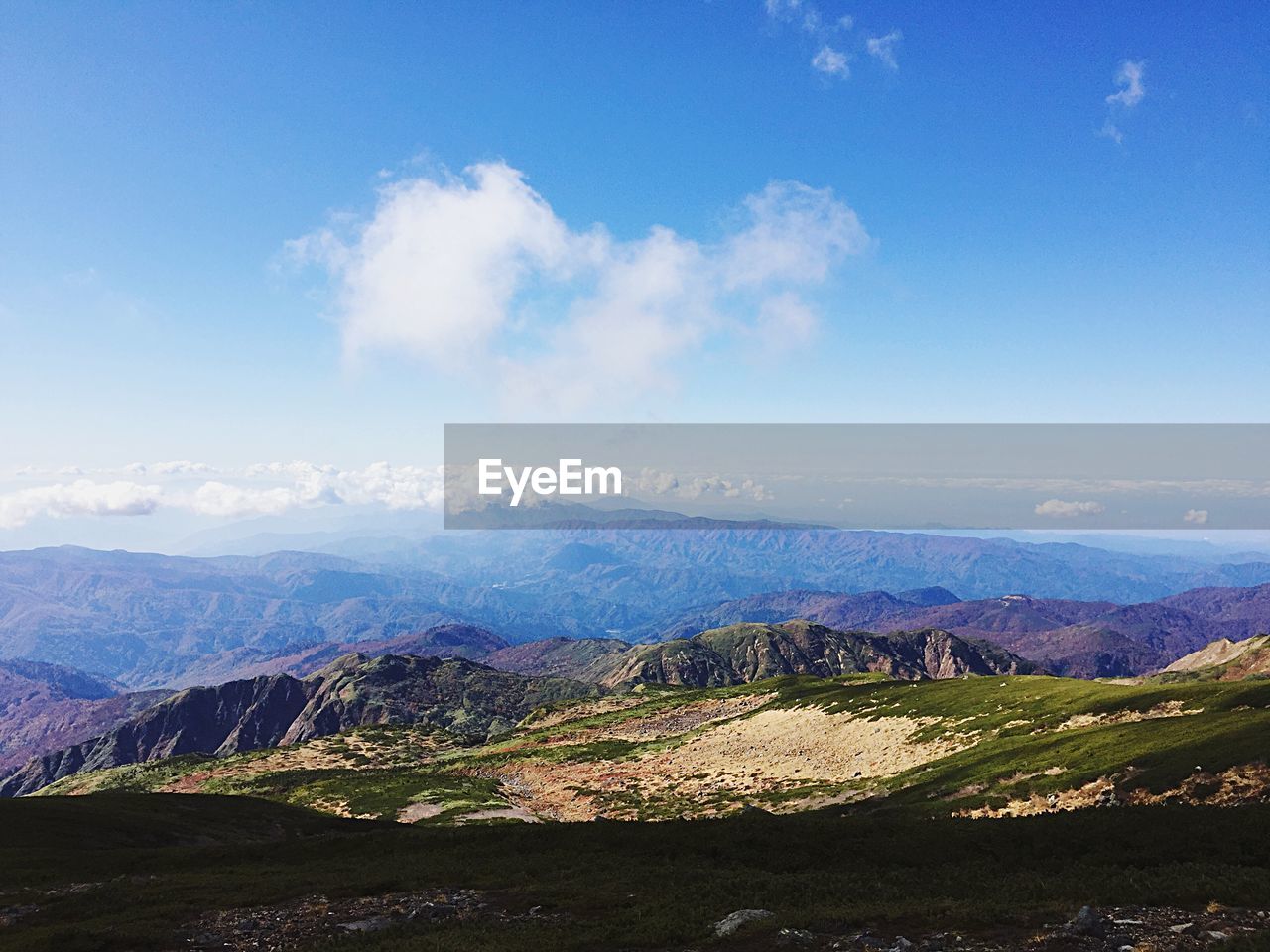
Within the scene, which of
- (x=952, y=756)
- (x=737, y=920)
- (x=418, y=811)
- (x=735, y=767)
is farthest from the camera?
(x=735, y=767)

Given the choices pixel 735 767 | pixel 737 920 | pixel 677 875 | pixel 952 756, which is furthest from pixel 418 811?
pixel 737 920

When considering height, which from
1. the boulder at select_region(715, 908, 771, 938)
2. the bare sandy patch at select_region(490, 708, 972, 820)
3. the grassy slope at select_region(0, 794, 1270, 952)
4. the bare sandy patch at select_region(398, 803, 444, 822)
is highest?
the boulder at select_region(715, 908, 771, 938)

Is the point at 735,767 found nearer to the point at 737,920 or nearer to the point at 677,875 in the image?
the point at 677,875

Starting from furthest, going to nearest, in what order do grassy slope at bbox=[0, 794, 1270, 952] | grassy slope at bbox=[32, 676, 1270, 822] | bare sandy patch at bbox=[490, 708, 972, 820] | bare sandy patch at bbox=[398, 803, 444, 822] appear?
1. bare sandy patch at bbox=[398, 803, 444, 822]
2. bare sandy patch at bbox=[490, 708, 972, 820]
3. grassy slope at bbox=[32, 676, 1270, 822]
4. grassy slope at bbox=[0, 794, 1270, 952]

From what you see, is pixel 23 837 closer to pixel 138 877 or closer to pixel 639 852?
pixel 138 877

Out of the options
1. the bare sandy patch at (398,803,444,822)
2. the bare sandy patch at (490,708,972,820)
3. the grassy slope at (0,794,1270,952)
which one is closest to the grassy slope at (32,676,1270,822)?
the bare sandy patch at (398,803,444,822)

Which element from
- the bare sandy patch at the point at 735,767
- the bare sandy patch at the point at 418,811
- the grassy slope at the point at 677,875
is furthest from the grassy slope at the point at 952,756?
the grassy slope at the point at 677,875

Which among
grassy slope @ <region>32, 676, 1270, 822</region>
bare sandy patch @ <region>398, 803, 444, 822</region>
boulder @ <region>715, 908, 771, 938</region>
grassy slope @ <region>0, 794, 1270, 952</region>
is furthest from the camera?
bare sandy patch @ <region>398, 803, 444, 822</region>

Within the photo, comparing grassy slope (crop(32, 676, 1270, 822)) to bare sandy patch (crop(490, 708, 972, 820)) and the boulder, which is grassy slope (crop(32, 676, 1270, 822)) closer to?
bare sandy patch (crop(490, 708, 972, 820))

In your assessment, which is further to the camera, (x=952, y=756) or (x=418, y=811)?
(x=418, y=811)

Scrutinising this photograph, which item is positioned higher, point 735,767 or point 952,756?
point 952,756
